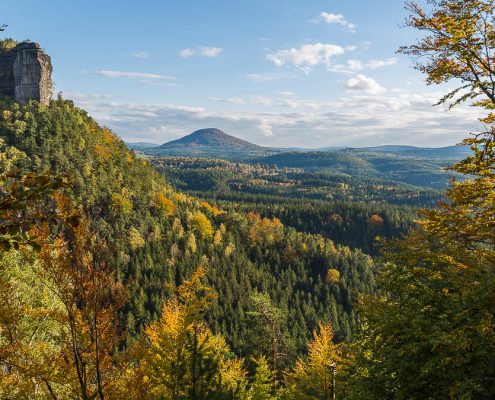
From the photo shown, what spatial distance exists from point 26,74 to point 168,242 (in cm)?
6753

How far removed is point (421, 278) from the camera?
14.2 meters

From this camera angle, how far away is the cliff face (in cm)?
10988

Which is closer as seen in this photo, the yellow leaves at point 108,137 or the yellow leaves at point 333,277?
the yellow leaves at point 333,277

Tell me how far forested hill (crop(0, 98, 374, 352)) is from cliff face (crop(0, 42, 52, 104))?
5288mm

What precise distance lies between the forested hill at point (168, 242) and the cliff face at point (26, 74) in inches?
208

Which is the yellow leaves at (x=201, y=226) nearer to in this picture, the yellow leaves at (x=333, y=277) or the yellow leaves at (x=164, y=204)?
the yellow leaves at (x=164, y=204)


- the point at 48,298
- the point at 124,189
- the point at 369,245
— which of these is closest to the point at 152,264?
the point at 124,189

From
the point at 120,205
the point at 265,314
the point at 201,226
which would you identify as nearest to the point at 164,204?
the point at 201,226

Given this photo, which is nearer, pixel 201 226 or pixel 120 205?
pixel 120 205

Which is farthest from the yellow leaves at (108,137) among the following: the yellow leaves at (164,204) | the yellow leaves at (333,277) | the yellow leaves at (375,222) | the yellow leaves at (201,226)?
the yellow leaves at (375,222)

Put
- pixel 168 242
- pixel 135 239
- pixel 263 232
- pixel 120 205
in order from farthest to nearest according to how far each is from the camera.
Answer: pixel 263 232, pixel 168 242, pixel 120 205, pixel 135 239

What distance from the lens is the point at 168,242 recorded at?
4218 inches

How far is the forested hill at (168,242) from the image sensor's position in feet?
291

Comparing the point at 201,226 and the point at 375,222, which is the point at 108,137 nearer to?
the point at 201,226
